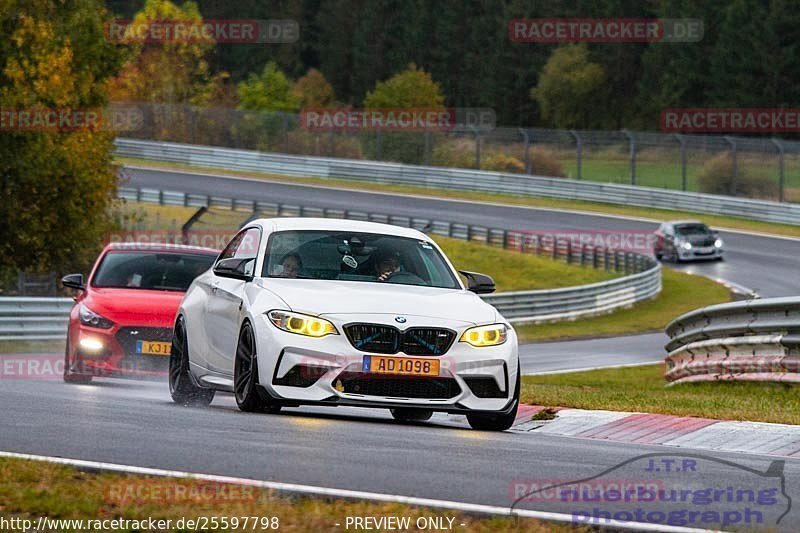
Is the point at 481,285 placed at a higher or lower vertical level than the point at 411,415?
higher

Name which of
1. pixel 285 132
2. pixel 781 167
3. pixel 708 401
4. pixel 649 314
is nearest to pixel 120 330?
pixel 708 401

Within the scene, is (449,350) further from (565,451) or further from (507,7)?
(507,7)

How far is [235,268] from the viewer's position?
1104cm

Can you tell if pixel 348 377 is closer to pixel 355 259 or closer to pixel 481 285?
pixel 355 259

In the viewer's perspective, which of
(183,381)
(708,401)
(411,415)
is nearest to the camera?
(411,415)

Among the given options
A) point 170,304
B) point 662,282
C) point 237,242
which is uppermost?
point 237,242

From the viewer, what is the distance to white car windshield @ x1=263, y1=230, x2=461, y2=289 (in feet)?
35.8

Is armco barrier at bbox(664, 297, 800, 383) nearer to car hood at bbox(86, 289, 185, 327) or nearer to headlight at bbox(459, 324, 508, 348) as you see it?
headlight at bbox(459, 324, 508, 348)

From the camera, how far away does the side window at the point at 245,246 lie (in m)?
11.4

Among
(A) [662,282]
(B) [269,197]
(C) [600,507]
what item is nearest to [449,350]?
(C) [600,507]

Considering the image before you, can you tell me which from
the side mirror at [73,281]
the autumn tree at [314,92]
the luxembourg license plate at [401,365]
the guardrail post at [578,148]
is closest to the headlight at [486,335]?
the luxembourg license plate at [401,365]

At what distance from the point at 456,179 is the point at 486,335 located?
5027cm

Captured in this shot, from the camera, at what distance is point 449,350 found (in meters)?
10.1

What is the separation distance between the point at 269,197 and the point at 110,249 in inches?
1571
